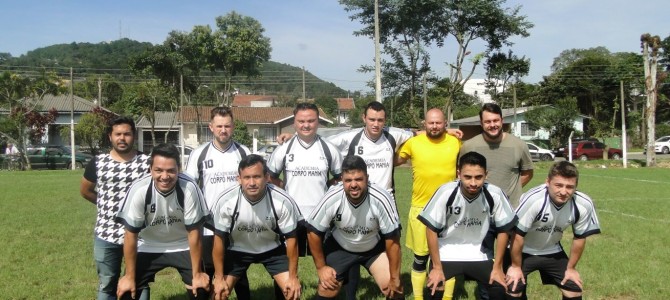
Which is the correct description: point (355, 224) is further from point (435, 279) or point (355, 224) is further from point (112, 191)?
point (112, 191)

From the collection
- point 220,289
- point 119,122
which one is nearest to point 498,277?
point 220,289

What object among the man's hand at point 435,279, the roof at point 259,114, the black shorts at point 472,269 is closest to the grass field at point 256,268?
the black shorts at point 472,269

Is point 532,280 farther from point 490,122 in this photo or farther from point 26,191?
point 26,191

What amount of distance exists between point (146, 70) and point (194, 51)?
3.36m

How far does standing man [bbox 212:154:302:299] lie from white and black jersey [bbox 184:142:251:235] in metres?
0.46

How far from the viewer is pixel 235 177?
545cm

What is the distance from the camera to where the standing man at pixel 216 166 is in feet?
17.7

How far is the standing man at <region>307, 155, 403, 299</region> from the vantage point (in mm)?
4832

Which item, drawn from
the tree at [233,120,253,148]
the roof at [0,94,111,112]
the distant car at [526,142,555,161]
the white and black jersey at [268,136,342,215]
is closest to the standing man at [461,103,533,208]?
the white and black jersey at [268,136,342,215]

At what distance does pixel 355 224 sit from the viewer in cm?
496

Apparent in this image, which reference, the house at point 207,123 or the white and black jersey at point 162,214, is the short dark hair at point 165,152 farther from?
the house at point 207,123

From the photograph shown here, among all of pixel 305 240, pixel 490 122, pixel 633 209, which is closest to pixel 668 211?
pixel 633 209

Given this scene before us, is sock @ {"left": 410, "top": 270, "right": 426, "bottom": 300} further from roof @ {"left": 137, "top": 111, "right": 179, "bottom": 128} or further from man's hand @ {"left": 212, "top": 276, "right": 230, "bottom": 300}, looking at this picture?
roof @ {"left": 137, "top": 111, "right": 179, "bottom": 128}

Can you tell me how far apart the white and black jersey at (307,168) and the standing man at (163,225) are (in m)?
1.04
